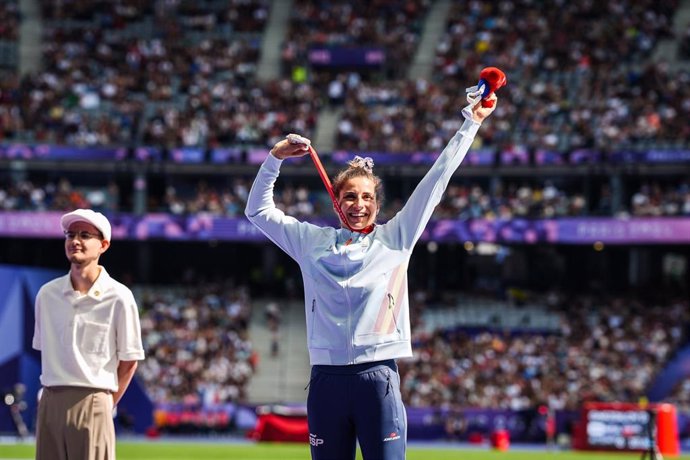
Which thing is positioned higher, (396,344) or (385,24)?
(385,24)

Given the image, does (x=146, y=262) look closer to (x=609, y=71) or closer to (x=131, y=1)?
(x=131, y=1)

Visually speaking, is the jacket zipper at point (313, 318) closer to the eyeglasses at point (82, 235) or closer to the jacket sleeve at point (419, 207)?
the jacket sleeve at point (419, 207)

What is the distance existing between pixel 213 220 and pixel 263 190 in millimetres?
36655

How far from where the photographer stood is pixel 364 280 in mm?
6152

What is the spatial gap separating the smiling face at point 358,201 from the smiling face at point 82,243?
50.1 inches

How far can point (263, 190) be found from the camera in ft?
21.6

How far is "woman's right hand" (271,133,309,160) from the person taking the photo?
6398 mm

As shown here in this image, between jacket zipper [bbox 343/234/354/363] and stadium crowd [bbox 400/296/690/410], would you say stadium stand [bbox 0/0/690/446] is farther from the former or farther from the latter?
jacket zipper [bbox 343/234/354/363]

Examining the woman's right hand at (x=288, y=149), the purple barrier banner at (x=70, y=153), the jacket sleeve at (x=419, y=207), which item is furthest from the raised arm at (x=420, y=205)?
the purple barrier banner at (x=70, y=153)

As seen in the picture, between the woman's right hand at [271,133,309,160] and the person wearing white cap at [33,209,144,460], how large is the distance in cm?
95

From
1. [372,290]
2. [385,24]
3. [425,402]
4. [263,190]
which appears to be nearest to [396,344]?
[372,290]

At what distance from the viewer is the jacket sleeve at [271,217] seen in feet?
21.2

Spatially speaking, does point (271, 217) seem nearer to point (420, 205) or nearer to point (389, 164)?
point (420, 205)

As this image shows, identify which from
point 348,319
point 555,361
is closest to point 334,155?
point 555,361
